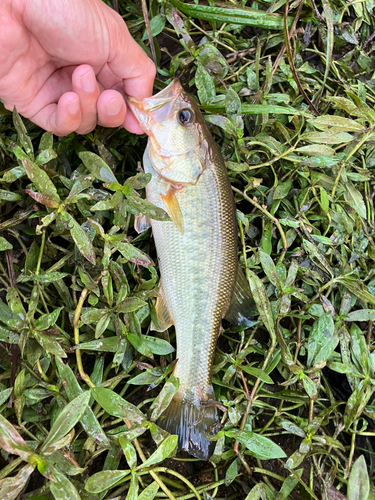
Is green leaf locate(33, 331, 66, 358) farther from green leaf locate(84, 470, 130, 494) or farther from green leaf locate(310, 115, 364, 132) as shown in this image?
green leaf locate(310, 115, 364, 132)

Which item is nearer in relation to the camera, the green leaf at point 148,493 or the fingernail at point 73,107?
the green leaf at point 148,493

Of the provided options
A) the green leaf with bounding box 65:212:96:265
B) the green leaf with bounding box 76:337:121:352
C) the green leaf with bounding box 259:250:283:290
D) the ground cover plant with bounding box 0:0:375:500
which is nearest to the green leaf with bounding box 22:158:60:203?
the ground cover plant with bounding box 0:0:375:500

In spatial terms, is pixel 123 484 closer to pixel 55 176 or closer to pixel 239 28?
pixel 55 176

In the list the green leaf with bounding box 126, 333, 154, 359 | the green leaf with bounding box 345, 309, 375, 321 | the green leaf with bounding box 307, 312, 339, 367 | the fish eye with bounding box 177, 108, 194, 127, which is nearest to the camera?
the green leaf with bounding box 126, 333, 154, 359

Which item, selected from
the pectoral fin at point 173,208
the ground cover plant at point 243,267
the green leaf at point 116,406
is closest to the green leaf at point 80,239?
the ground cover plant at point 243,267

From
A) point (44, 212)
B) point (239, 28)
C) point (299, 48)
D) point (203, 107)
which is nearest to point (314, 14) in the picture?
point (299, 48)

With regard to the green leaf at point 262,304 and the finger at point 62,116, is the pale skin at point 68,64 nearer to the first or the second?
the finger at point 62,116

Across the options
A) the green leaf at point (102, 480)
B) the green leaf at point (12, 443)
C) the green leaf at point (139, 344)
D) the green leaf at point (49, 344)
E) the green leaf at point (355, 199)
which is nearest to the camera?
the green leaf at point (12, 443)
